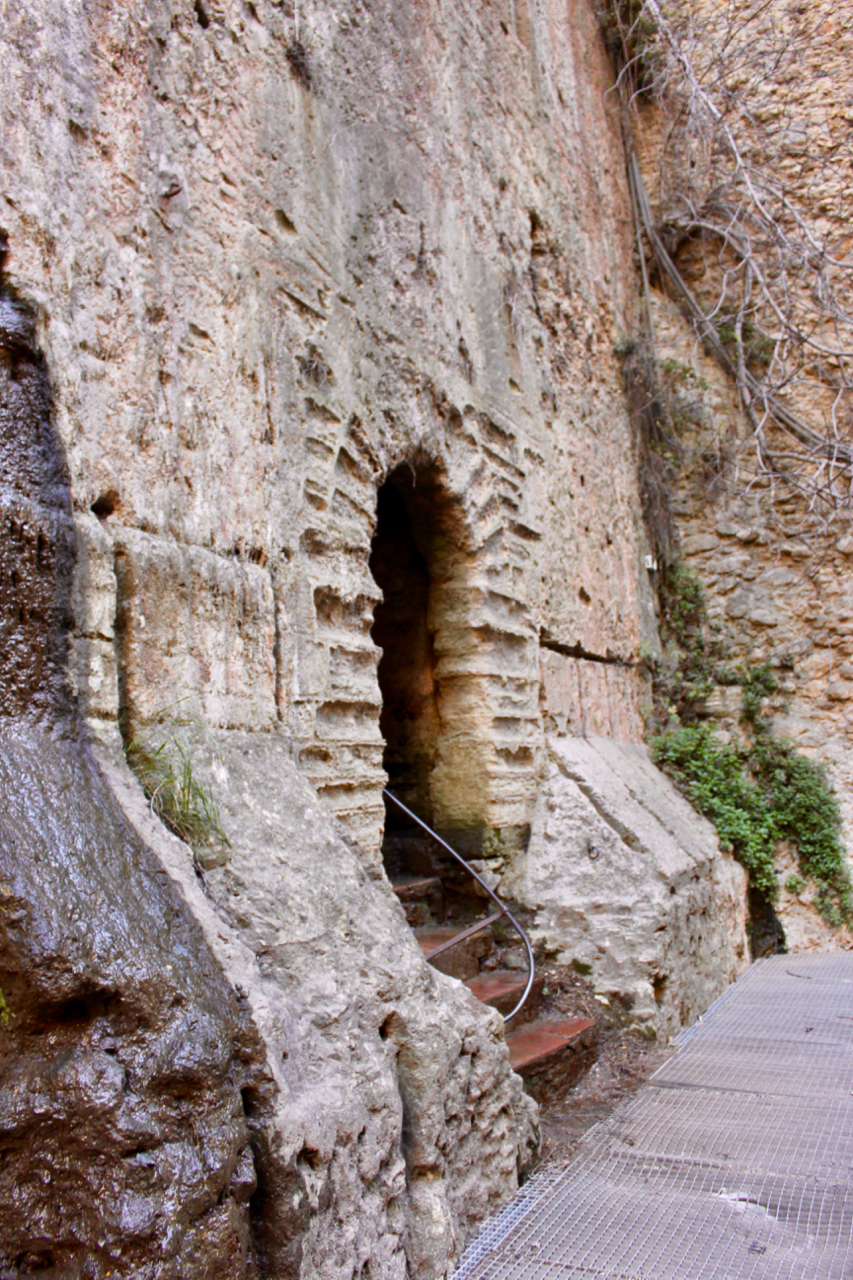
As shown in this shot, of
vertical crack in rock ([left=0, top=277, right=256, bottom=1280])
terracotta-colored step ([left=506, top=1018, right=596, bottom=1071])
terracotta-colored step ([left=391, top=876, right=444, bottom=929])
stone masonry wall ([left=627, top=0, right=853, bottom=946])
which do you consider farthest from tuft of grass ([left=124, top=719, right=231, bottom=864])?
stone masonry wall ([left=627, top=0, right=853, bottom=946])

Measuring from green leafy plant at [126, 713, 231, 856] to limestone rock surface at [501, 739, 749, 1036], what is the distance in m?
2.38

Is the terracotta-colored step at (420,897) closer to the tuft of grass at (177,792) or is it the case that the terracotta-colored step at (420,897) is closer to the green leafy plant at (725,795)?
the tuft of grass at (177,792)

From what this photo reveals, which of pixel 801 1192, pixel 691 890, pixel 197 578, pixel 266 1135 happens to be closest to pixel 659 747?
pixel 691 890

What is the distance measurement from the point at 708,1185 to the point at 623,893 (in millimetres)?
1618

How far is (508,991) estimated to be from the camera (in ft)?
11.6

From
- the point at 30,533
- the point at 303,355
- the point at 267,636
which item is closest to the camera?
the point at 30,533

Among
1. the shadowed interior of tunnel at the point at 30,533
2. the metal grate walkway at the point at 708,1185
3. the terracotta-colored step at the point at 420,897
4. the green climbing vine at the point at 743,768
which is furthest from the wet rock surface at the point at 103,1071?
the green climbing vine at the point at 743,768

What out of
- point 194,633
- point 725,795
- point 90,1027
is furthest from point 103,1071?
point 725,795

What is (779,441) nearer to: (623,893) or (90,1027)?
(623,893)

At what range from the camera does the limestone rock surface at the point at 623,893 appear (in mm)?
3871

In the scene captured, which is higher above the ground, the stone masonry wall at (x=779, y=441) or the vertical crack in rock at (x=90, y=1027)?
the stone masonry wall at (x=779, y=441)

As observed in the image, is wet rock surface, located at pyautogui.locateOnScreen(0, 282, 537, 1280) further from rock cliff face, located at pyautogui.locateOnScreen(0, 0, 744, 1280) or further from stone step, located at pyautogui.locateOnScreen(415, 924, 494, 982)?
stone step, located at pyautogui.locateOnScreen(415, 924, 494, 982)

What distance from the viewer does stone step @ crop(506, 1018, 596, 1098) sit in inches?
120

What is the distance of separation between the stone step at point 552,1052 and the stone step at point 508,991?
5cm
